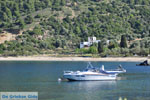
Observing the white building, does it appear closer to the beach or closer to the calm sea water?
the beach

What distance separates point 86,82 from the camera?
3255 inches

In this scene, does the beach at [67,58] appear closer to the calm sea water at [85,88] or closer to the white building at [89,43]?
the white building at [89,43]

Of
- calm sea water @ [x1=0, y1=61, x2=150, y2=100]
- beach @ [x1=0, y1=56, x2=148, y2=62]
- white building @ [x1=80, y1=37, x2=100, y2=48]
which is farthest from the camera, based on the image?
white building @ [x1=80, y1=37, x2=100, y2=48]

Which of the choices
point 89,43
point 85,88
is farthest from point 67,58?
point 85,88

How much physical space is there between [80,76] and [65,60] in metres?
83.4

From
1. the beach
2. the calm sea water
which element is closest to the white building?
the beach

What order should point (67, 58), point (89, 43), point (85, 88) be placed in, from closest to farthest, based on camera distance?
point (85, 88), point (67, 58), point (89, 43)

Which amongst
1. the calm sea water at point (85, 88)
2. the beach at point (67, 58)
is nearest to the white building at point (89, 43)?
the beach at point (67, 58)

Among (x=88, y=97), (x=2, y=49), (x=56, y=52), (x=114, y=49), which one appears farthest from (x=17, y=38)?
(x=88, y=97)

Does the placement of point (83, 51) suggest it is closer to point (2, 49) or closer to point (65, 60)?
point (65, 60)

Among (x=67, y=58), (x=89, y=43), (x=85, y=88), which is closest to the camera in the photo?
(x=85, y=88)

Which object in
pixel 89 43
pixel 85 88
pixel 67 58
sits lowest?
pixel 67 58

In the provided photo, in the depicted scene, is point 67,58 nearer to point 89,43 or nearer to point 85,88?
point 89,43

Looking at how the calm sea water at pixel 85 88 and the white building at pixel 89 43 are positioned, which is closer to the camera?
the calm sea water at pixel 85 88
